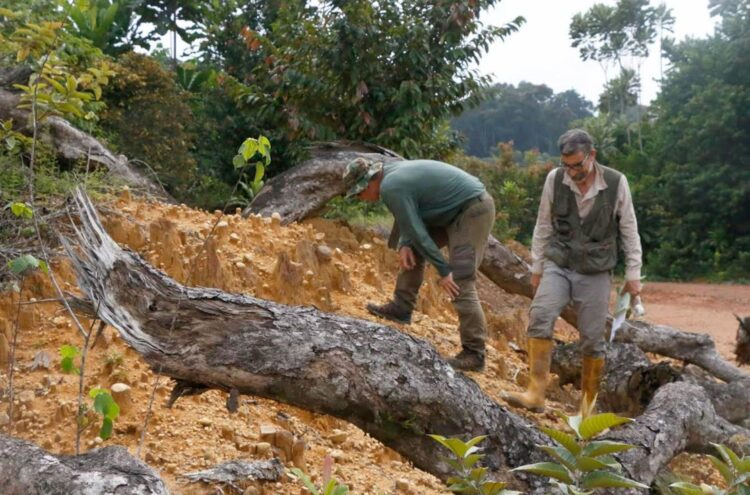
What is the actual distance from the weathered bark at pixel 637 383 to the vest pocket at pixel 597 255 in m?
1.29

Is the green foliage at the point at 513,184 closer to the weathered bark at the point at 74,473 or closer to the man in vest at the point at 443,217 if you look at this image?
the man in vest at the point at 443,217

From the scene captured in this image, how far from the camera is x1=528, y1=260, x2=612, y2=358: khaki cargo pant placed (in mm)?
5180

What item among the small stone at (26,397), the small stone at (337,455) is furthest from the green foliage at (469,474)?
the small stone at (26,397)

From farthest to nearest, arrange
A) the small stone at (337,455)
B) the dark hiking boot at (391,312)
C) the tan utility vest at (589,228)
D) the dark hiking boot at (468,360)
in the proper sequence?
the dark hiking boot at (391,312)
the dark hiking boot at (468,360)
the tan utility vest at (589,228)
the small stone at (337,455)

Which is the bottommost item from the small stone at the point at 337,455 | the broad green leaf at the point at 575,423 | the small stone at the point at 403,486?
the small stone at the point at 403,486

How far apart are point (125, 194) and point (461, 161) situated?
15.3 m

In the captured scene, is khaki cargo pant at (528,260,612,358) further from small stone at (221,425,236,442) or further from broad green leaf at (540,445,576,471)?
broad green leaf at (540,445,576,471)

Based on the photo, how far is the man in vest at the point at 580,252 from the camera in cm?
505

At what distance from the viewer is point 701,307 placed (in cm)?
1559

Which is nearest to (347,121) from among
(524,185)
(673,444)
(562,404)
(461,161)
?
(562,404)

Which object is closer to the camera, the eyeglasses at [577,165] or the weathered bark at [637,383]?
the eyeglasses at [577,165]

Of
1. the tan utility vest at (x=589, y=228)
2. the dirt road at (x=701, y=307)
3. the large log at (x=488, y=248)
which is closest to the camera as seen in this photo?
the tan utility vest at (x=589, y=228)

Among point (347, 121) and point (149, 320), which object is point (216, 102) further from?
point (149, 320)

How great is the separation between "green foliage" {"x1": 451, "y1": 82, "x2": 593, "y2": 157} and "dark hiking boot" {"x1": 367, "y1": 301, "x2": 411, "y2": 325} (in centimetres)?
4110
